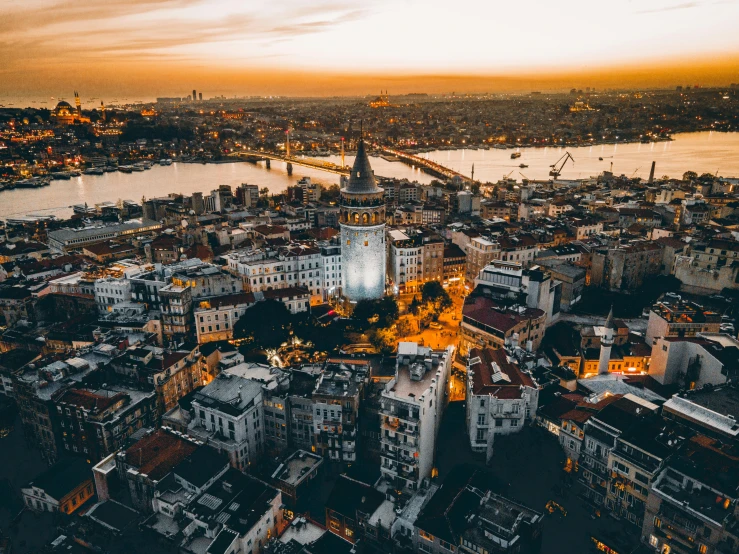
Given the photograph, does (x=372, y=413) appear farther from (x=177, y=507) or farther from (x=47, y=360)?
(x=47, y=360)

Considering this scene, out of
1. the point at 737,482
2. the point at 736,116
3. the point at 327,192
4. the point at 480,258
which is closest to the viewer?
the point at 737,482

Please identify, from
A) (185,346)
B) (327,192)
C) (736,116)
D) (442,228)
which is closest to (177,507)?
(185,346)

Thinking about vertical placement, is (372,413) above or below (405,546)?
above

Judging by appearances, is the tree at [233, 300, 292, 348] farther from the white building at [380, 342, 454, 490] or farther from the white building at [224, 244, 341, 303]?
the white building at [380, 342, 454, 490]

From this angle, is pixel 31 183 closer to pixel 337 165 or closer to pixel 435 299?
pixel 337 165

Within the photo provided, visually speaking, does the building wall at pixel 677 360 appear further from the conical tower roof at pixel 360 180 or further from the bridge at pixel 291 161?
the bridge at pixel 291 161

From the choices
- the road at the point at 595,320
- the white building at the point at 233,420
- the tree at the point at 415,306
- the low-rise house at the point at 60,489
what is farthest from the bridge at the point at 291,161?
the low-rise house at the point at 60,489

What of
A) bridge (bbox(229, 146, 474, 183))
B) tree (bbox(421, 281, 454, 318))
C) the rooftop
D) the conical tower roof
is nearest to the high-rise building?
the conical tower roof
